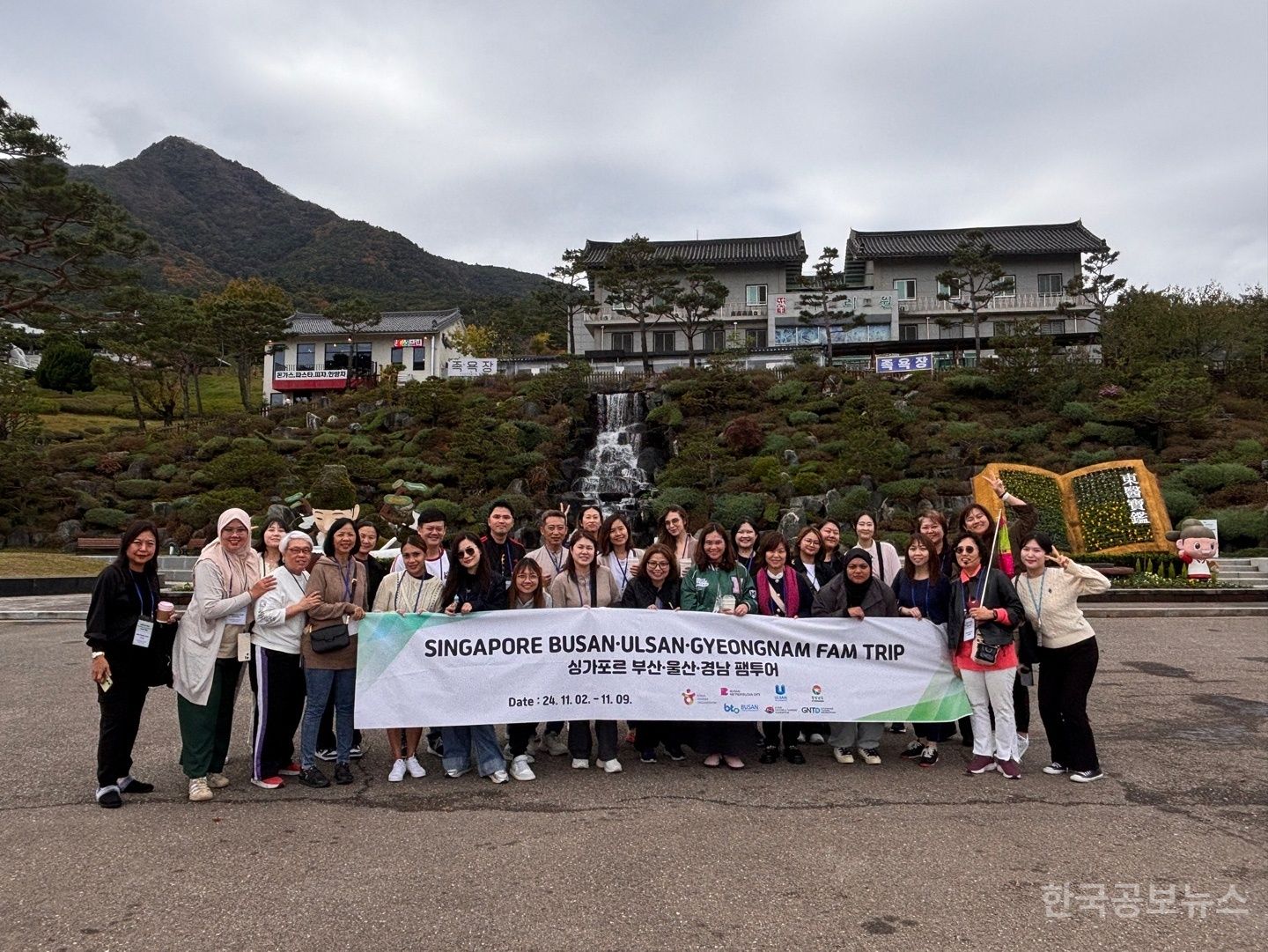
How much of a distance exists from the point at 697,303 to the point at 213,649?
3145 cm

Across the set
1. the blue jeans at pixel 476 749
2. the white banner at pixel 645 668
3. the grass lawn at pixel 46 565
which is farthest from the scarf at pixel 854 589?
the grass lawn at pixel 46 565

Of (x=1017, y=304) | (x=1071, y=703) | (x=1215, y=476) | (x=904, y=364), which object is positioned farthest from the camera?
(x=1017, y=304)

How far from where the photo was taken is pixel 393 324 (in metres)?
47.2

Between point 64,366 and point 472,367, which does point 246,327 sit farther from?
point 64,366

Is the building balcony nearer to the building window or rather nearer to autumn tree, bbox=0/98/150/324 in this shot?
the building window

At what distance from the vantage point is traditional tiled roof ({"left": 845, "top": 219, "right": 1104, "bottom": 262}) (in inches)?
1593

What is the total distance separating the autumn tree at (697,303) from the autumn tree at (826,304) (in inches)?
167

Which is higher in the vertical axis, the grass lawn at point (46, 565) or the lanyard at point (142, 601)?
the lanyard at point (142, 601)

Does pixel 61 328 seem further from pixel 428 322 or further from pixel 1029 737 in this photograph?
pixel 1029 737

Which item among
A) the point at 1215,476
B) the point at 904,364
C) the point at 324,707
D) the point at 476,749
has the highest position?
the point at 904,364

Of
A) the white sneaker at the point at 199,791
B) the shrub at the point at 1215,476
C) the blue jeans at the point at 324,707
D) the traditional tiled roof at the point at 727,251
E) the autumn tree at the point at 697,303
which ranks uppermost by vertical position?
the traditional tiled roof at the point at 727,251

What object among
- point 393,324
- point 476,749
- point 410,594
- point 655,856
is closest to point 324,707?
point 410,594

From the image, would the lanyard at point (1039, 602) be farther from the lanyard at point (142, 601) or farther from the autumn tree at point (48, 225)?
the autumn tree at point (48, 225)

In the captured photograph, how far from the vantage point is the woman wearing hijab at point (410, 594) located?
541 cm
